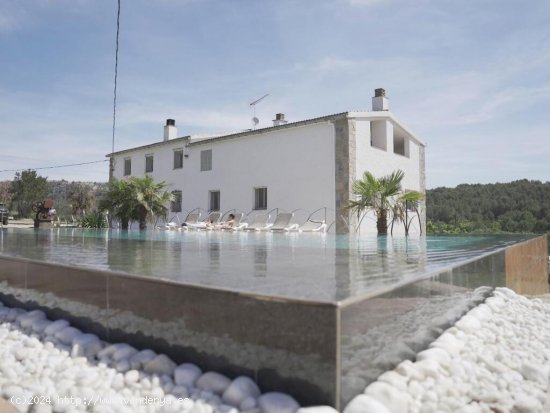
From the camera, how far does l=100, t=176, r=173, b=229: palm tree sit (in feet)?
49.2

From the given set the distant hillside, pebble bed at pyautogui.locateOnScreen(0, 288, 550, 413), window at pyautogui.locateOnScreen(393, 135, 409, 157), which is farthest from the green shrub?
the distant hillside

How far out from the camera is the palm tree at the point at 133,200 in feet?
49.2

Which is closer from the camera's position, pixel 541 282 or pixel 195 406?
pixel 195 406

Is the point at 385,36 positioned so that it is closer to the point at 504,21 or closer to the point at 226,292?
the point at 504,21

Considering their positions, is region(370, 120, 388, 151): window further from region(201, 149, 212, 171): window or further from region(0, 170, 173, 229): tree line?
region(0, 170, 173, 229): tree line

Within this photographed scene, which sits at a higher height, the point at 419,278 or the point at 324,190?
the point at 324,190

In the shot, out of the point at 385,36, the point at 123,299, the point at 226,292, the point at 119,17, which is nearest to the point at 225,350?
the point at 226,292

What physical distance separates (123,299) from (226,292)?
1.01m

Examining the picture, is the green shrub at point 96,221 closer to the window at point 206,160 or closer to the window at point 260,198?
the window at point 206,160

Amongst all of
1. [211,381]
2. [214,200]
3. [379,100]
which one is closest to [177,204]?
[214,200]

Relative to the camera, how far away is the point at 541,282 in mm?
10156

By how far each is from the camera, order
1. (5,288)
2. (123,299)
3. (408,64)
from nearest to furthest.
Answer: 1. (123,299)
2. (5,288)
3. (408,64)

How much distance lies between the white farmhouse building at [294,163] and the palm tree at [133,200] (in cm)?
425

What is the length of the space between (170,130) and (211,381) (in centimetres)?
2367
